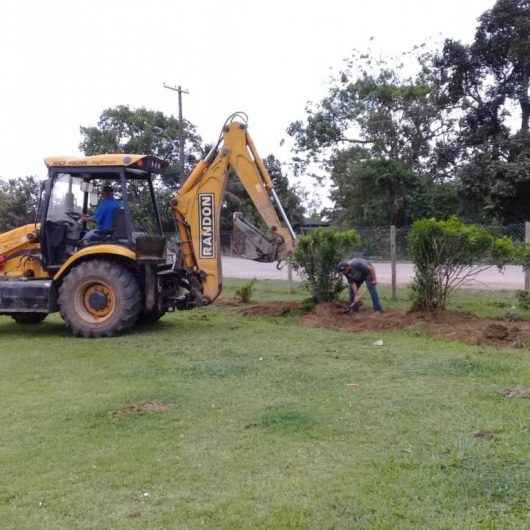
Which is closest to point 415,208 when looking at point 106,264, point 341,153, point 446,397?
point 341,153

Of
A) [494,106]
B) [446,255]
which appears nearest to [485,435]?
[446,255]

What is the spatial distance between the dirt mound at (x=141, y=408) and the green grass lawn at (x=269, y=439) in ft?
0.30

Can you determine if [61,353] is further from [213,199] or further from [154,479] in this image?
[154,479]

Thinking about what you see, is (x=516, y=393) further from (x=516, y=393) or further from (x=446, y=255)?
(x=446, y=255)

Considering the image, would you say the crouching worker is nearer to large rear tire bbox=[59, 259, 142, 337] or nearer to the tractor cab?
the tractor cab

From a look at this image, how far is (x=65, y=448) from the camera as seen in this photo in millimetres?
4828

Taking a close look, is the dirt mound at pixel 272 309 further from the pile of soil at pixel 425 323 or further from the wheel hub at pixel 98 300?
the wheel hub at pixel 98 300

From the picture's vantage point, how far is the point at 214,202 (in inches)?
415

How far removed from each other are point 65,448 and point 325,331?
18.4 feet

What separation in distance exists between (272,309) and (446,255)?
11.3ft

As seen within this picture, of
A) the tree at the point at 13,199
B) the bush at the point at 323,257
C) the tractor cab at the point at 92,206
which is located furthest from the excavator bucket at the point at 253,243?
the tree at the point at 13,199

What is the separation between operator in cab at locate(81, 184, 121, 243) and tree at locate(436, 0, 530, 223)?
19493 mm

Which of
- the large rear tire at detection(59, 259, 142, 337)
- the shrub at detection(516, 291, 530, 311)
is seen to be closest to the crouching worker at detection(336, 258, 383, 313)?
the shrub at detection(516, 291, 530, 311)

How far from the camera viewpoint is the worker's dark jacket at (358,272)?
36.3 ft
